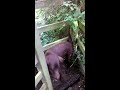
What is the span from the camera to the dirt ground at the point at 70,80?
5.96ft

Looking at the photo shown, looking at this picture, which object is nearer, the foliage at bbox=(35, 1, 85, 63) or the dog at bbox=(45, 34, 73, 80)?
the foliage at bbox=(35, 1, 85, 63)

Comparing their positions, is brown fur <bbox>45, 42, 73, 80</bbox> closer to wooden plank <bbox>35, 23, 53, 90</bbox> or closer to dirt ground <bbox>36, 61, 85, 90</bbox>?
dirt ground <bbox>36, 61, 85, 90</bbox>

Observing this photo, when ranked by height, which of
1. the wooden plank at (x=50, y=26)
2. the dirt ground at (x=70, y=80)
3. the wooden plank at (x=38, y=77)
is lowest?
the dirt ground at (x=70, y=80)

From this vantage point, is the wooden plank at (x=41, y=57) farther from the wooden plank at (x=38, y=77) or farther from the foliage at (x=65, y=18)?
the foliage at (x=65, y=18)

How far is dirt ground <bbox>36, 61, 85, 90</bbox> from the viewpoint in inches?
71.5

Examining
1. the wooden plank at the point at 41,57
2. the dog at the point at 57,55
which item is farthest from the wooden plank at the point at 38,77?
the dog at the point at 57,55

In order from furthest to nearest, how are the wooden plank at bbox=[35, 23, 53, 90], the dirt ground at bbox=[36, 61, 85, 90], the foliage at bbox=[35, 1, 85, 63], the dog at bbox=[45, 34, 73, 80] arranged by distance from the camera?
the dog at bbox=[45, 34, 73, 80]
the foliage at bbox=[35, 1, 85, 63]
the dirt ground at bbox=[36, 61, 85, 90]
the wooden plank at bbox=[35, 23, 53, 90]

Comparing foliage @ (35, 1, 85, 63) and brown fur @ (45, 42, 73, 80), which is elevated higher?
foliage @ (35, 1, 85, 63)

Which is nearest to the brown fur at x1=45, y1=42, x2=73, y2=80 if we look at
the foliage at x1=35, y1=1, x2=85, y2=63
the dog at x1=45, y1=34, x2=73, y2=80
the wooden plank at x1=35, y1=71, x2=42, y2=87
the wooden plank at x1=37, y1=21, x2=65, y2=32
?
the dog at x1=45, y1=34, x2=73, y2=80
